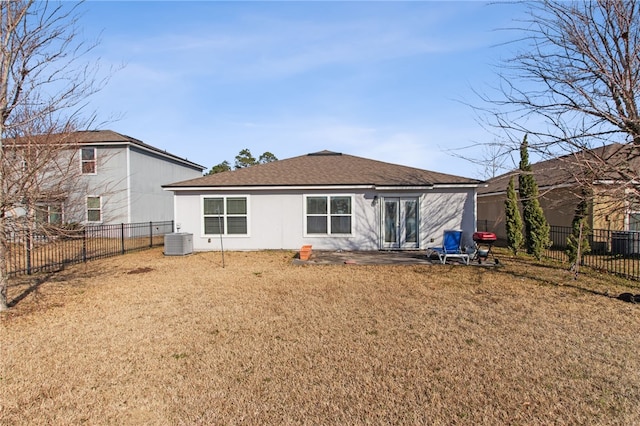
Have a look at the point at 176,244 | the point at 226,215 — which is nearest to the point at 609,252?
the point at 226,215

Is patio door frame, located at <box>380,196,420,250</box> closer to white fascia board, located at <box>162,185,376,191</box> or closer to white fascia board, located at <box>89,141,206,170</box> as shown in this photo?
white fascia board, located at <box>162,185,376,191</box>

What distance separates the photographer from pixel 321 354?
14.6 ft

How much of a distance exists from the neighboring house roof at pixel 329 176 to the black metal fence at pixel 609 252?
13.5ft

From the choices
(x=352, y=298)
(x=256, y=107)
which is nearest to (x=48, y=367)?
(x=352, y=298)

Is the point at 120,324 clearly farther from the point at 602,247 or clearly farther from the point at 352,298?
the point at 602,247

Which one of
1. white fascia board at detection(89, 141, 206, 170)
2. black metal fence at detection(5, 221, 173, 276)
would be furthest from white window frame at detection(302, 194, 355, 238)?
white fascia board at detection(89, 141, 206, 170)

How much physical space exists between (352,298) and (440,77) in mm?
7039

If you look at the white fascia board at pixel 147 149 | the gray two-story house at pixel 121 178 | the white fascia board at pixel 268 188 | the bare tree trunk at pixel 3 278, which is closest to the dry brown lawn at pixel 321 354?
the bare tree trunk at pixel 3 278

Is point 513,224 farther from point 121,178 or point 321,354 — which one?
point 121,178

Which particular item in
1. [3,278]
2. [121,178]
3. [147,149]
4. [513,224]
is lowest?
[3,278]

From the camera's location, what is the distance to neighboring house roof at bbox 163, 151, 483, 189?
13992mm

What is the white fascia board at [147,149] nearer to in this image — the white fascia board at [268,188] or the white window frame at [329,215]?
the white fascia board at [268,188]

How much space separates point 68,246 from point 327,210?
1141 centimetres

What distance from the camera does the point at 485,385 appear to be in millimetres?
3645
